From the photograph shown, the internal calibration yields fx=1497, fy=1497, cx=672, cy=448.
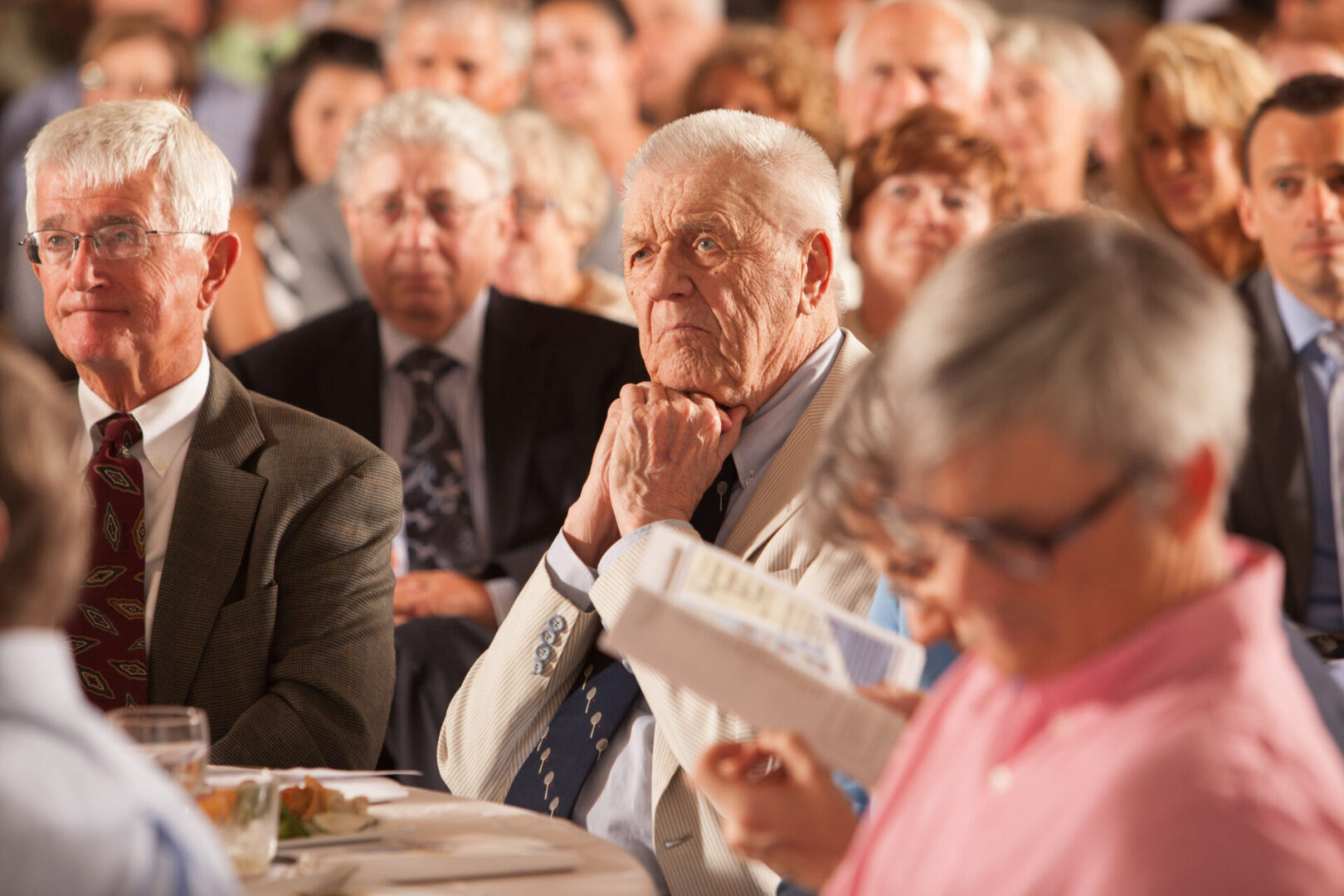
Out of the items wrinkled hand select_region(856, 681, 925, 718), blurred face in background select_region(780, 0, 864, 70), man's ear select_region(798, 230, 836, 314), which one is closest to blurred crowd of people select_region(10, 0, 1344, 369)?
blurred face in background select_region(780, 0, 864, 70)

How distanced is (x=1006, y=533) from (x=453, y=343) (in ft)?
8.99

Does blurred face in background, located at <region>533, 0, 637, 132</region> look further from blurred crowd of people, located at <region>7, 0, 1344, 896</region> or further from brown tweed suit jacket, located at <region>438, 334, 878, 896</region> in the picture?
brown tweed suit jacket, located at <region>438, 334, 878, 896</region>

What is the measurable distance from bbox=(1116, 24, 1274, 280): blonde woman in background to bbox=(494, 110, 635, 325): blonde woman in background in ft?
5.41

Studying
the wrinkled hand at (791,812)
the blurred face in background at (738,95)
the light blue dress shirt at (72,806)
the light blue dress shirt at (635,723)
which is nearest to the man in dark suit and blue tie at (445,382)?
the light blue dress shirt at (635,723)

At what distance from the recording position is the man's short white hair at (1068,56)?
5488 mm

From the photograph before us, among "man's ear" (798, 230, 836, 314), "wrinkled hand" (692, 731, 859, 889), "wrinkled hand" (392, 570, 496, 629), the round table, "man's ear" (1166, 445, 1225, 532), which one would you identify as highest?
"man's ear" (1166, 445, 1225, 532)

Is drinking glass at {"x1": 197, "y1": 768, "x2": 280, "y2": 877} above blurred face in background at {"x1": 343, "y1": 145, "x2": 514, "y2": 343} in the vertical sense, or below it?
below

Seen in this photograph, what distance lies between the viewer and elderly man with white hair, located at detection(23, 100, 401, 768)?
7.51 feet

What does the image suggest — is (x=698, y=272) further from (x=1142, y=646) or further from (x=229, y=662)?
(x=1142, y=646)

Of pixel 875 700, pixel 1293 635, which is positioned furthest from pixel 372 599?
pixel 1293 635

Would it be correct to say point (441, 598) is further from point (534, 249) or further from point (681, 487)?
point (534, 249)

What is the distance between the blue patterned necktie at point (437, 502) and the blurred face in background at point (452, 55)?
218 cm

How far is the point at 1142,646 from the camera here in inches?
40.9

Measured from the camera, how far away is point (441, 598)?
10.6 ft
